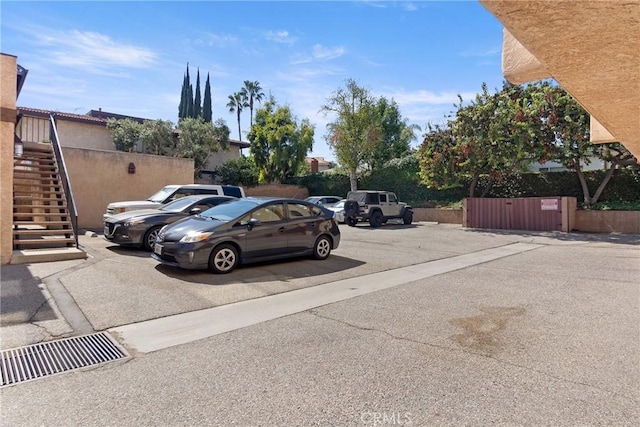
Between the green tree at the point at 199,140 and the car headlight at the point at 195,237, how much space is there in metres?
19.9

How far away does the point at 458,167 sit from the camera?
1928 cm

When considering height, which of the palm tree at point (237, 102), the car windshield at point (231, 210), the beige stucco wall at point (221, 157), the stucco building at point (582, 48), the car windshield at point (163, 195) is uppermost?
the palm tree at point (237, 102)

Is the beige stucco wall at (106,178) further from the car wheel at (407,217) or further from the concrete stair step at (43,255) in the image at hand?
the car wheel at (407,217)

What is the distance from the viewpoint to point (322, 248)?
8.60 meters

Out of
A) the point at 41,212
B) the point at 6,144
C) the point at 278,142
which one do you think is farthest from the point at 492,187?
the point at 6,144

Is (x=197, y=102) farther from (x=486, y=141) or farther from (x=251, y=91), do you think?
(x=486, y=141)

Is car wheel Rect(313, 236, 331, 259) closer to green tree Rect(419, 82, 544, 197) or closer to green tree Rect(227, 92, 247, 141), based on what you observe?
green tree Rect(419, 82, 544, 197)

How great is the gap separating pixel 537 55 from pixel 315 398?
8.70 feet

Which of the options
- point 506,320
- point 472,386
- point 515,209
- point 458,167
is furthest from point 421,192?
point 472,386

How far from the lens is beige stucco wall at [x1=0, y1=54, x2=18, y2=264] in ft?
23.9

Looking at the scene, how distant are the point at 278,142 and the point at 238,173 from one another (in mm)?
3831

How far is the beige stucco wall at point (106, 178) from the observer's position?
14.5 metres

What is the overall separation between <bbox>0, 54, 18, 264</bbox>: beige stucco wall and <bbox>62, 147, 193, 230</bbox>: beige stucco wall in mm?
7532

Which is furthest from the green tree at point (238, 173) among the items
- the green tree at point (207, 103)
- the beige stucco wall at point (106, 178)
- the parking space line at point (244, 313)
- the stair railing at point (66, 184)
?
the green tree at point (207, 103)
